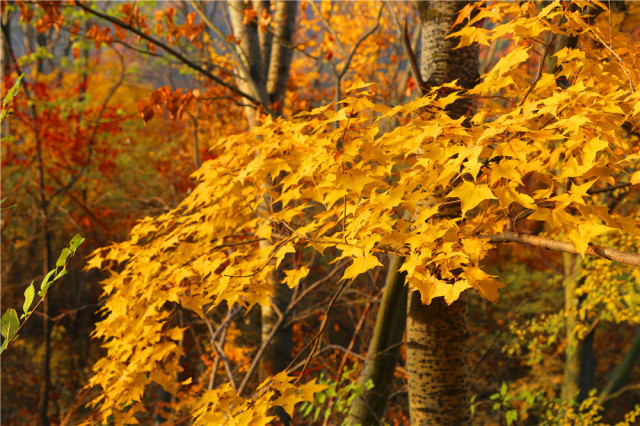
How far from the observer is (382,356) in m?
3.90

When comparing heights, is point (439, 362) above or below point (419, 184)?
below

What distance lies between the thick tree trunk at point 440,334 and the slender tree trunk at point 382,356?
0.63 metres

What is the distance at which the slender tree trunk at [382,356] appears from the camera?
3770 millimetres

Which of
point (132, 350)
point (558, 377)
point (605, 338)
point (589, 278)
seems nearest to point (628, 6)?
point (589, 278)

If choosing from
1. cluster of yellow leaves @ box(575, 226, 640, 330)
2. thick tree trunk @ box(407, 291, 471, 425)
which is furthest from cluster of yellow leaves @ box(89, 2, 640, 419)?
cluster of yellow leaves @ box(575, 226, 640, 330)

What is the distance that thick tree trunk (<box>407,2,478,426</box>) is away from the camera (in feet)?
9.84

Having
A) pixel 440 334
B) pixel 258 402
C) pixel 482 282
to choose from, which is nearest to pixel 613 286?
pixel 440 334

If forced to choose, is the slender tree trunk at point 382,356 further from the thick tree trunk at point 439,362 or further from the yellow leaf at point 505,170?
the yellow leaf at point 505,170

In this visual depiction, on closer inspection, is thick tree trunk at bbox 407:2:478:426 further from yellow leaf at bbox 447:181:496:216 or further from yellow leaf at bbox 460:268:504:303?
yellow leaf at bbox 447:181:496:216

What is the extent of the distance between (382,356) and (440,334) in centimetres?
102

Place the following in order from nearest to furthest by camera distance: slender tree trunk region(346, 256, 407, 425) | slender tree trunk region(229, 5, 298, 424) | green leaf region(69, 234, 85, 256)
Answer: green leaf region(69, 234, 85, 256), slender tree trunk region(346, 256, 407, 425), slender tree trunk region(229, 5, 298, 424)

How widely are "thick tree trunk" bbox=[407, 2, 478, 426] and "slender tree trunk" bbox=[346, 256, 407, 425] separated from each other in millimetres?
631

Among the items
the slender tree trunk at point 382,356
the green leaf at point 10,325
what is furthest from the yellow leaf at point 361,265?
the slender tree trunk at point 382,356

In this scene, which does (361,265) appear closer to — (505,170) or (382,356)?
(505,170)
